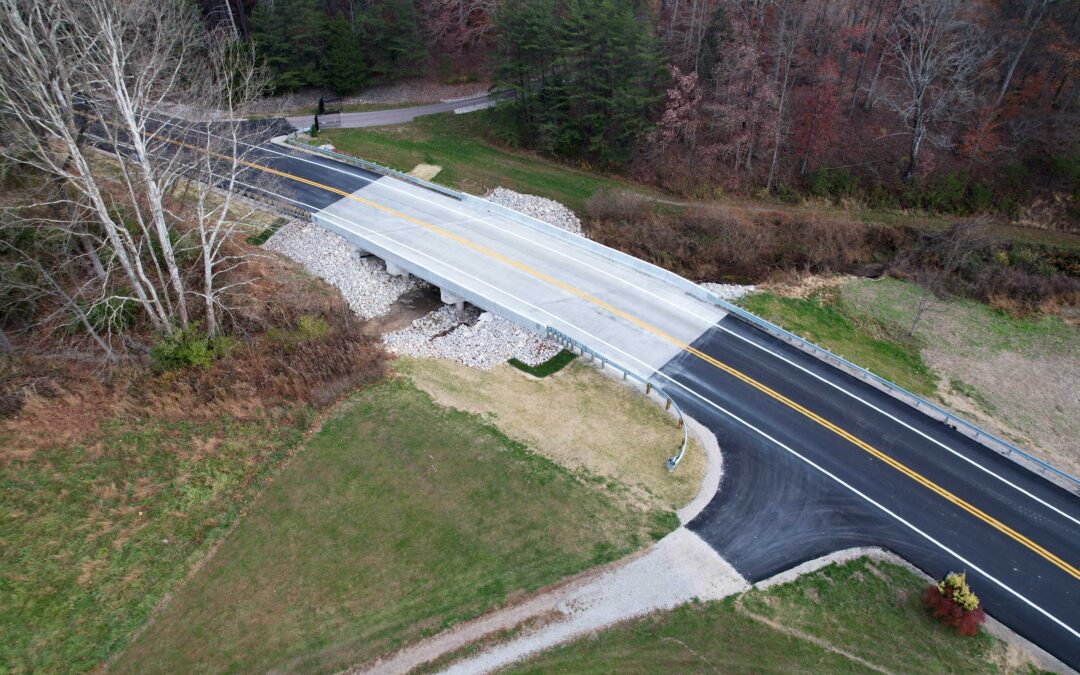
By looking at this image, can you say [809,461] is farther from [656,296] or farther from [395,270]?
[395,270]

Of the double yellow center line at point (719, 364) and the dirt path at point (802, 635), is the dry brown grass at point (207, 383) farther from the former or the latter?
the dirt path at point (802, 635)

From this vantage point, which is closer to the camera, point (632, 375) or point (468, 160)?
point (632, 375)

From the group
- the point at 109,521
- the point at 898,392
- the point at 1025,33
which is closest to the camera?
the point at 109,521

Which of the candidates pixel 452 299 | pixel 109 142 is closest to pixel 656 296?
pixel 452 299

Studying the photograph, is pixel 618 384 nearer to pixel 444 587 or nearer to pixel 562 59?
pixel 444 587

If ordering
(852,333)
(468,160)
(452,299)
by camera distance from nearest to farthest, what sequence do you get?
(852,333)
(452,299)
(468,160)

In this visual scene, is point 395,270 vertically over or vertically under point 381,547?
over

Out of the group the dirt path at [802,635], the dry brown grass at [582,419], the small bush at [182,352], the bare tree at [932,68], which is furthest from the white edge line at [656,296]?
the bare tree at [932,68]
